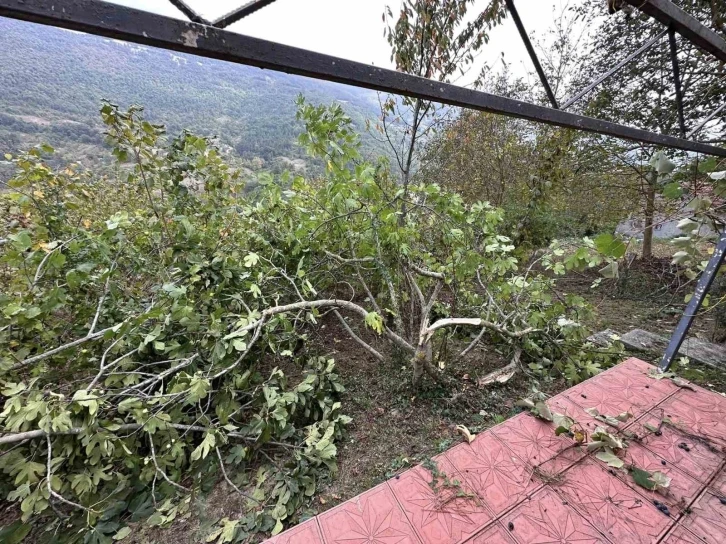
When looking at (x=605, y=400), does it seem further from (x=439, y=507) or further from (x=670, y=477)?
(x=439, y=507)

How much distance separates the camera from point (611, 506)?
106cm

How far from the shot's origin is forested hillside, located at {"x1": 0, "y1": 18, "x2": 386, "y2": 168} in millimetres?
13055

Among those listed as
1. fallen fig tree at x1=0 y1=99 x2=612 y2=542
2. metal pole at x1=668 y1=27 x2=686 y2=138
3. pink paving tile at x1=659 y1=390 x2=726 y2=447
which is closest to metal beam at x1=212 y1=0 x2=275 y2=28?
fallen fig tree at x1=0 y1=99 x2=612 y2=542

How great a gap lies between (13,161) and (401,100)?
110 inches

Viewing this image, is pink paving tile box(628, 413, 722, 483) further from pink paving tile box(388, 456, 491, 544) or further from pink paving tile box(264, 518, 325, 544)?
pink paving tile box(264, 518, 325, 544)

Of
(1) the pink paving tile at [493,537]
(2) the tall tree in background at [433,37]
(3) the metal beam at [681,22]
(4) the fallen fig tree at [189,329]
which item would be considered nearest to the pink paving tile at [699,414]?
(4) the fallen fig tree at [189,329]

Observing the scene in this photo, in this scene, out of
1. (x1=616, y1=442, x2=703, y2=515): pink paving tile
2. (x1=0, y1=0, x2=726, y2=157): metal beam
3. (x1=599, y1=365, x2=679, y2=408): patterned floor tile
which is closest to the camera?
(x1=0, y1=0, x2=726, y2=157): metal beam

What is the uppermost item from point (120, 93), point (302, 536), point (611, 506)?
point (120, 93)

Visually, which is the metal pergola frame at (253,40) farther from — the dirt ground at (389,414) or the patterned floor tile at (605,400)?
the dirt ground at (389,414)

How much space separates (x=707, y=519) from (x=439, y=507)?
2.92 ft

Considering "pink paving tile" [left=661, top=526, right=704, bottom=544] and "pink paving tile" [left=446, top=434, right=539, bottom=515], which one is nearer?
"pink paving tile" [left=661, top=526, right=704, bottom=544]

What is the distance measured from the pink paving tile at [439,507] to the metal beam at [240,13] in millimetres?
1488

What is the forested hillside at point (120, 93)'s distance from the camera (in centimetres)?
1305

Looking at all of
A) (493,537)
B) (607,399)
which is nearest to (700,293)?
(607,399)
